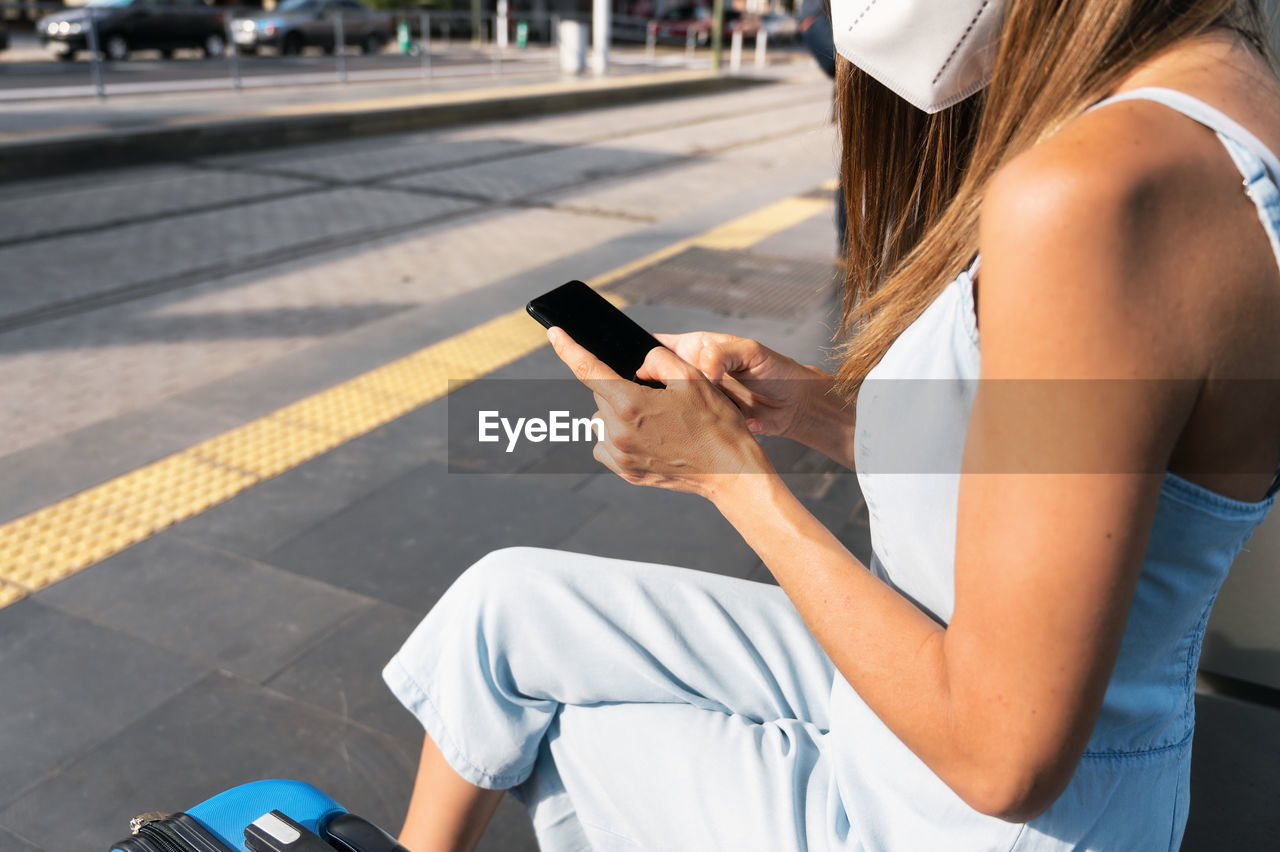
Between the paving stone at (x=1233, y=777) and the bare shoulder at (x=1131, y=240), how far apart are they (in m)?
1.32

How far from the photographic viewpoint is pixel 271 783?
1.25 metres

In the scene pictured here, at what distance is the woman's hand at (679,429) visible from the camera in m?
1.12

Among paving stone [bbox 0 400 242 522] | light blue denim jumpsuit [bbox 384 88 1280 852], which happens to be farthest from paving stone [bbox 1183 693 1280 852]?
paving stone [bbox 0 400 242 522]

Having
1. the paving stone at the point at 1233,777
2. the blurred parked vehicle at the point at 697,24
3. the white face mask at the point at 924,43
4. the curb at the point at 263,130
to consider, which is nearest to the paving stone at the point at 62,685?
the white face mask at the point at 924,43

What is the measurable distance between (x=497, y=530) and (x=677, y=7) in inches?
1416

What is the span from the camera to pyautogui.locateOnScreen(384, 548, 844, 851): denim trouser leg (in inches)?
46.7

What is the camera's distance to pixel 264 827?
3.68 ft

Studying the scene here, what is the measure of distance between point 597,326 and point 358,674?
1.20 meters

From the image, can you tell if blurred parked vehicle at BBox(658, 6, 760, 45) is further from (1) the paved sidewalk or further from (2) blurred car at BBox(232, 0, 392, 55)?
(1) the paved sidewalk

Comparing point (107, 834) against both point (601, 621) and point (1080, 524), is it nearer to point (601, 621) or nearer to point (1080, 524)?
point (601, 621)

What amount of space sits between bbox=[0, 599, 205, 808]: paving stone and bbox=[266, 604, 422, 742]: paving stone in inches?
9.0

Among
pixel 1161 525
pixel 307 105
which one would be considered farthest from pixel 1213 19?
pixel 307 105

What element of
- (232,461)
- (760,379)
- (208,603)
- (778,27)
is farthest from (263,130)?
(778,27)

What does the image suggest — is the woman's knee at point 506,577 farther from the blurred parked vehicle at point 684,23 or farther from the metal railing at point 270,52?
the blurred parked vehicle at point 684,23
